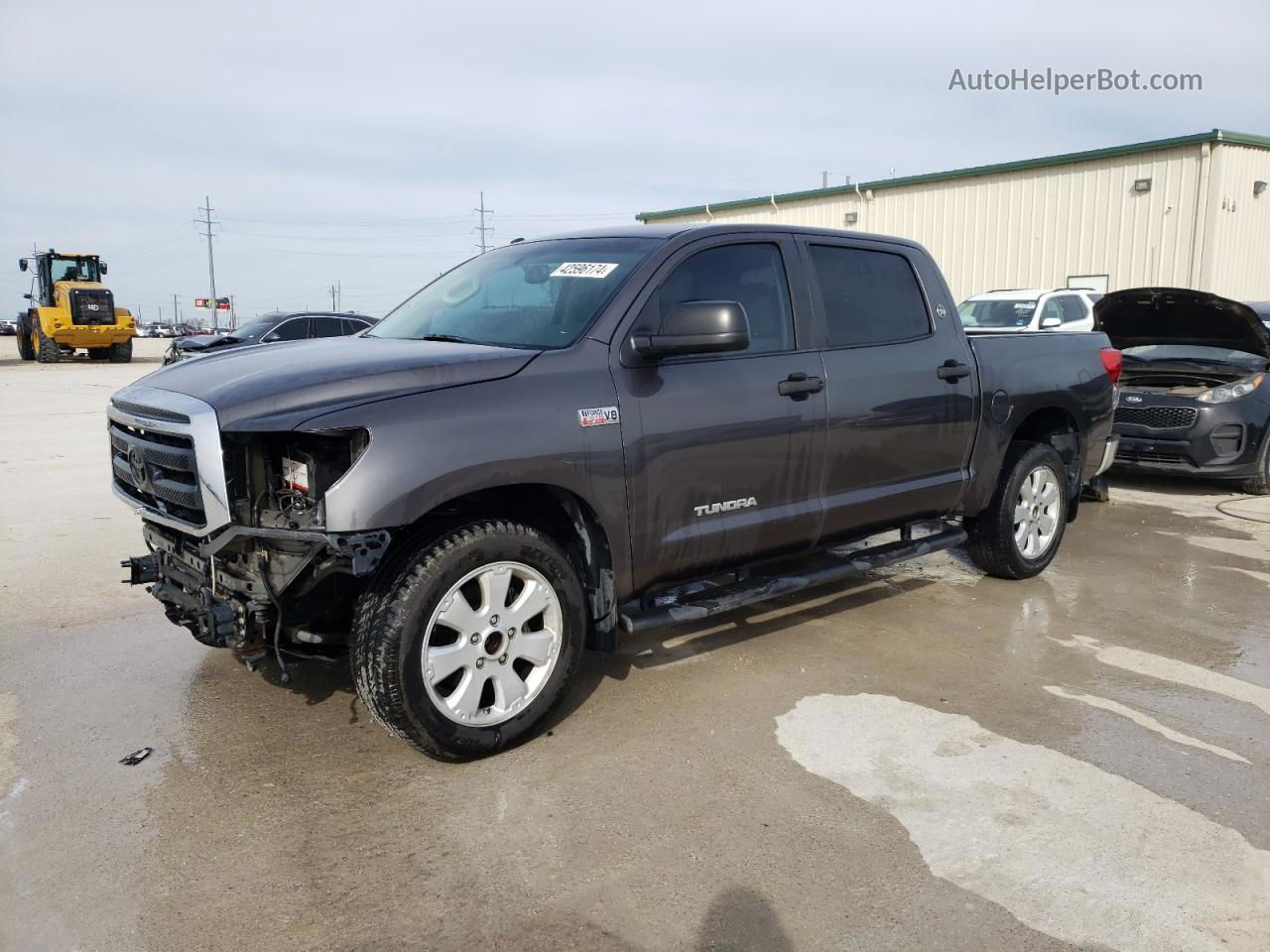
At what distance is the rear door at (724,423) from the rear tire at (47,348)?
31.0 metres

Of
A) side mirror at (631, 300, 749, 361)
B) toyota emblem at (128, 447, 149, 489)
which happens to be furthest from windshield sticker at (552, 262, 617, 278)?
toyota emblem at (128, 447, 149, 489)

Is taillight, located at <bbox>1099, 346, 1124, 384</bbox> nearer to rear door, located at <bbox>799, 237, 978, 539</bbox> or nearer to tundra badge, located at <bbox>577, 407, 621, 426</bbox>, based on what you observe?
rear door, located at <bbox>799, 237, 978, 539</bbox>

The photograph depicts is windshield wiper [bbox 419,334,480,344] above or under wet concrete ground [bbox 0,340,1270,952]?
above

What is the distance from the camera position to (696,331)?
3.69 m

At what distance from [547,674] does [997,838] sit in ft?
5.25

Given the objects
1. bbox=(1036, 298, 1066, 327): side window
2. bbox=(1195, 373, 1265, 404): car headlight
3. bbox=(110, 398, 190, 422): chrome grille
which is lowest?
bbox=(1195, 373, 1265, 404): car headlight

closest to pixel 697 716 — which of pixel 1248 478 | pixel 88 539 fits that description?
pixel 88 539

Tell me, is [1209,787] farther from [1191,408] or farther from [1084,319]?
[1084,319]

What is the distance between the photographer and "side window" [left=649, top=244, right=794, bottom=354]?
4.11 m

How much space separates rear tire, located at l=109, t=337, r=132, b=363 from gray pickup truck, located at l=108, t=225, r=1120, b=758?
3074cm

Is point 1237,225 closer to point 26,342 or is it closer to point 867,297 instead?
point 867,297

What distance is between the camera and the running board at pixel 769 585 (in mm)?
3912

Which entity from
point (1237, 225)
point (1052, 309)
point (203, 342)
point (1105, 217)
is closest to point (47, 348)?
point (203, 342)

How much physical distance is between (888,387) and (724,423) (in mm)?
1137
